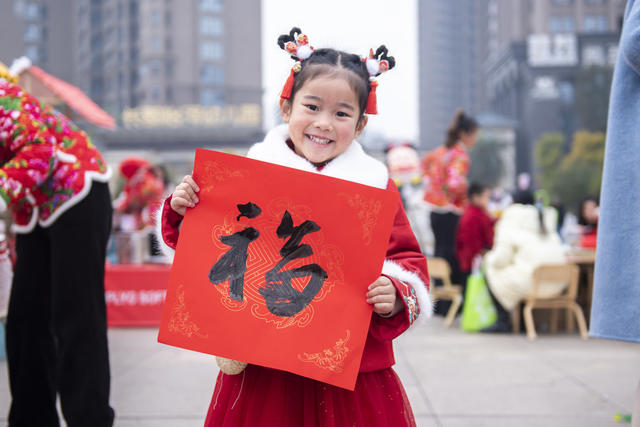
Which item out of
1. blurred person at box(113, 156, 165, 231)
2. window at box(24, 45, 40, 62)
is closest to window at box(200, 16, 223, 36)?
window at box(24, 45, 40, 62)

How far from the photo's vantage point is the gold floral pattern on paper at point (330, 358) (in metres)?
1.63

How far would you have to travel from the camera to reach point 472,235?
21.8 feet

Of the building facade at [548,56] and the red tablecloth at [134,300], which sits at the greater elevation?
the building facade at [548,56]

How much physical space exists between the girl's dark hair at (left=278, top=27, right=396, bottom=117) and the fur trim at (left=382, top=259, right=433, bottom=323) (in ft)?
1.48

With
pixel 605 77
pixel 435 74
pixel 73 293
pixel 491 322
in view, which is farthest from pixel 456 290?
pixel 435 74

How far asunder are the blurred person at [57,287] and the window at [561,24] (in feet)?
231

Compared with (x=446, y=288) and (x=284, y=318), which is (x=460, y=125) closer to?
(x=446, y=288)

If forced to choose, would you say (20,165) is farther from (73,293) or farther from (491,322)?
(491,322)

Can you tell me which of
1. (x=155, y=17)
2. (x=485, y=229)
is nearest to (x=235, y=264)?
(x=485, y=229)

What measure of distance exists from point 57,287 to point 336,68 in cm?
154

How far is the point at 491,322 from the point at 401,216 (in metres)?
4.77

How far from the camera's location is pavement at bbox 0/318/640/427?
11.4 feet

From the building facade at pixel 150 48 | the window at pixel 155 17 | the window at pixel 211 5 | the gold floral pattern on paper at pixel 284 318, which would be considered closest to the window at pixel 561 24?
the building facade at pixel 150 48

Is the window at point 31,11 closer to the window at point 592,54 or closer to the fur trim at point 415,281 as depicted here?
the window at point 592,54
